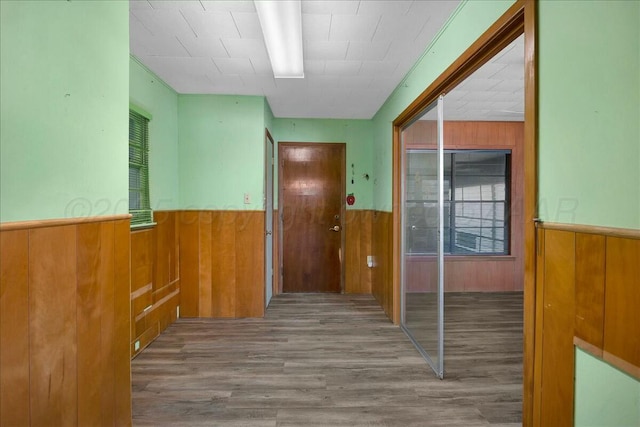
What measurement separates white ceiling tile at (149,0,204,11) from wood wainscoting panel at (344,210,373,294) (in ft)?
10.7

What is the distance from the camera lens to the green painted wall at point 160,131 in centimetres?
293

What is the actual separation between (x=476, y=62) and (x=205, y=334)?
3338 millimetres

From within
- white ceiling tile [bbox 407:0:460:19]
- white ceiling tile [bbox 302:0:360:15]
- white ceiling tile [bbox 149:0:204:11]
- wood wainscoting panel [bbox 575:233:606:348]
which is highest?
white ceiling tile [bbox 149:0:204:11]

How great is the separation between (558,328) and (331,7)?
213cm

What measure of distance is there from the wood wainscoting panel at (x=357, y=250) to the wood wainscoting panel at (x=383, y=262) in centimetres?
11

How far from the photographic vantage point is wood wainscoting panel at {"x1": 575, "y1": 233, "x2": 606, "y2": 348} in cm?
101

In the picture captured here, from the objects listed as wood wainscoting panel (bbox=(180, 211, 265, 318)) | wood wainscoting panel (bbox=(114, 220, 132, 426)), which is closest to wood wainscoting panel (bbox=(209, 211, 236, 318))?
wood wainscoting panel (bbox=(180, 211, 265, 318))

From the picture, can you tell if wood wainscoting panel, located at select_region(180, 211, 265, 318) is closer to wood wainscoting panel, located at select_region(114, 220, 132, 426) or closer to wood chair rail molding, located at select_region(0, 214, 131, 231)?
wood wainscoting panel, located at select_region(114, 220, 132, 426)

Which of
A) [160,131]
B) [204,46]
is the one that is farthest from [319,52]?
[160,131]

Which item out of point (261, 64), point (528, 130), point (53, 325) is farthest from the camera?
point (261, 64)

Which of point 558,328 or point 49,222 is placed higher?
point 49,222

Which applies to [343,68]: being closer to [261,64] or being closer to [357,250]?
[261,64]

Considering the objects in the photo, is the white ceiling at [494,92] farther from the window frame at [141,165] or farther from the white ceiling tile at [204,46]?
the window frame at [141,165]

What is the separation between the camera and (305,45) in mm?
2494
